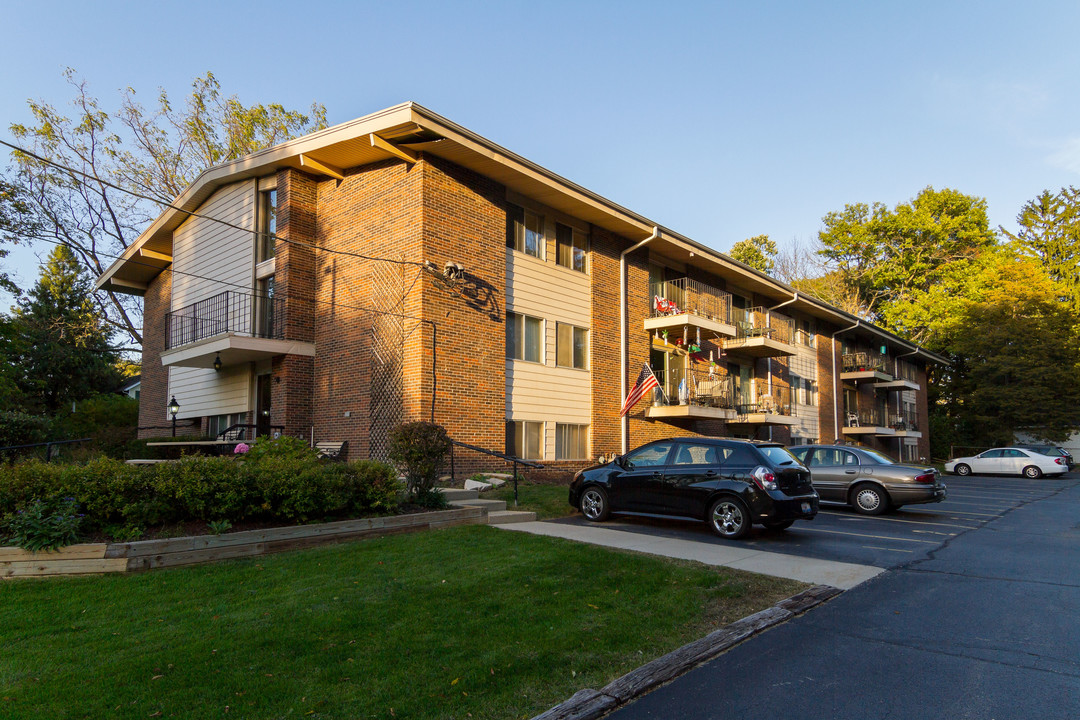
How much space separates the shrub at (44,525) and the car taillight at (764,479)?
27.6 feet

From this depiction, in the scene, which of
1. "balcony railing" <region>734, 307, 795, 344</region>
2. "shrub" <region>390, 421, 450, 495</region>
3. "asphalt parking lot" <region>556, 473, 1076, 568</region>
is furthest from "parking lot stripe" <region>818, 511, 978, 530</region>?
"balcony railing" <region>734, 307, 795, 344</region>

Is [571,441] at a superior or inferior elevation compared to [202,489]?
superior

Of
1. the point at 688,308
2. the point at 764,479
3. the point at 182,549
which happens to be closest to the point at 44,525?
the point at 182,549

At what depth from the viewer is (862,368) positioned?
116 ft

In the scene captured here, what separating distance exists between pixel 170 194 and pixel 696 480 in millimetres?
29703

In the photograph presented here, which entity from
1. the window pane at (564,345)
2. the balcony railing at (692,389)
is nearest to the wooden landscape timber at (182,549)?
the window pane at (564,345)

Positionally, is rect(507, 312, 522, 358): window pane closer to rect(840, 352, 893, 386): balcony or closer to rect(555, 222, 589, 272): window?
rect(555, 222, 589, 272): window

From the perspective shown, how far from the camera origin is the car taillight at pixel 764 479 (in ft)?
33.3

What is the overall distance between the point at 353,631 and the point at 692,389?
1824cm

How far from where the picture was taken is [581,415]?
19297mm

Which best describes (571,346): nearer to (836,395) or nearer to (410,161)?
(410,161)

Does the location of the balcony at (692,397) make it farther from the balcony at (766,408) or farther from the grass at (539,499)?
the grass at (539,499)

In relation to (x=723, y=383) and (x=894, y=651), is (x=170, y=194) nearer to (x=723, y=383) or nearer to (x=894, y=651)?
(x=723, y=383)

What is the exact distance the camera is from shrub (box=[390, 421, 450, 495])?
10805mm
